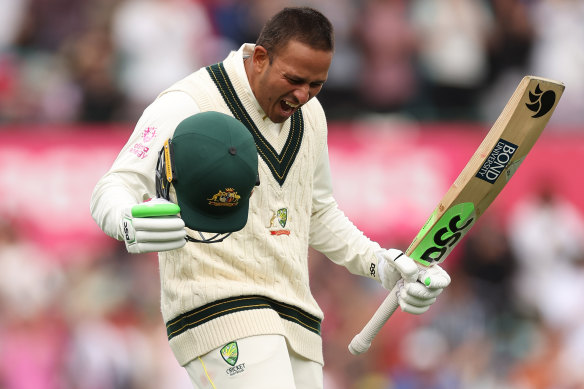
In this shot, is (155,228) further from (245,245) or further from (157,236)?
(245,245)

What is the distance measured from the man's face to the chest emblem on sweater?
38 centimetres

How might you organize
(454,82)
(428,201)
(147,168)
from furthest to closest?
(454,82) < (428,201) < (147,168)

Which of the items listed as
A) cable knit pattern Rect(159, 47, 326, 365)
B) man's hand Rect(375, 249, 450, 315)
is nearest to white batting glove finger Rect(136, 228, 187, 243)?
cable knit pattern Rect(159, 47, 326, 365)

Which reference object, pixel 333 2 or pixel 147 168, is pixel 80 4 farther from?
pixel 147 168

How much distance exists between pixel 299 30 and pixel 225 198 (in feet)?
2.73

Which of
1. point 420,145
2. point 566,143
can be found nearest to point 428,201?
point 420,145

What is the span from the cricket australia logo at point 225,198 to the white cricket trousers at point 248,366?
61cm

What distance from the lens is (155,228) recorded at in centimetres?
404

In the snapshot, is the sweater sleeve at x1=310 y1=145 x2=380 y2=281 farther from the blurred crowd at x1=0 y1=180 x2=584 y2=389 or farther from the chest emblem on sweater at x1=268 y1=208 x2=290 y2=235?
the blurred crowd at x1=0 y1=180 x2=584 y2=389

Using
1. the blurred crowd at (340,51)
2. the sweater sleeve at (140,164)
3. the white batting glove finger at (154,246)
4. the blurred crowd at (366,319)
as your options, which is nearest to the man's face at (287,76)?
the sweater sleeve at (140,164)

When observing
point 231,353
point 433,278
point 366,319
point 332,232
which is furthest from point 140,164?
point 366,319

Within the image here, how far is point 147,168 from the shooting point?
4.57 meters

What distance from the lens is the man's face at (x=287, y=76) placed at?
15.5 ft

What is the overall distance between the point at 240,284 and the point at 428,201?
17.4ft
